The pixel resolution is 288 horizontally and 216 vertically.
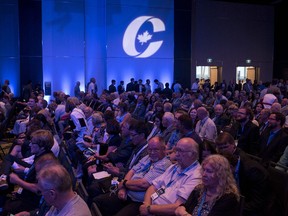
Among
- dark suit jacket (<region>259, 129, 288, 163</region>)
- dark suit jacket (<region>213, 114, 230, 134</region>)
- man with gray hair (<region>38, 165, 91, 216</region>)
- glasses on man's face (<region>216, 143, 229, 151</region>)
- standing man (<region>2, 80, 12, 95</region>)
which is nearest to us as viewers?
man with gray hair (<region>38, 165, 91, 216</region>)

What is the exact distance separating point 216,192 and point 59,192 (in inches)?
46.6

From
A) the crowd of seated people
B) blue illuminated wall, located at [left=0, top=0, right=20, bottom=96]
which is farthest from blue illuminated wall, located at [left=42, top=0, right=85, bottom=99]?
the crowd of seated people

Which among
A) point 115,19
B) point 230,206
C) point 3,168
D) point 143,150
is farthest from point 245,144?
point 115,19

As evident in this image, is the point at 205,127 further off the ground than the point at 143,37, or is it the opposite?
the point at 143,37

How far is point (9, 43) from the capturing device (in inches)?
620

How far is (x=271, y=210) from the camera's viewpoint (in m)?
3.36

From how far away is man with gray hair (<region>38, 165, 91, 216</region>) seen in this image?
2.35 meters

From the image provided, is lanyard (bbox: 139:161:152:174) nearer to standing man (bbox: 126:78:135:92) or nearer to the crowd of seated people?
the crowd of seated people

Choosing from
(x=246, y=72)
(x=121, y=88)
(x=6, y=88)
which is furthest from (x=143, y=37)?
(x=246, y=72)

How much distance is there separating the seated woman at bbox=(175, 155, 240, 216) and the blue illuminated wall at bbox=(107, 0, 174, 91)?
15092mm

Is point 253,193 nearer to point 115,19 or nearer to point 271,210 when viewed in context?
point 271,210

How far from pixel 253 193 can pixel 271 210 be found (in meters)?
0.26

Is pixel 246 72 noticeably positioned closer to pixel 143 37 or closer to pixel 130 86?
pixel 143 37

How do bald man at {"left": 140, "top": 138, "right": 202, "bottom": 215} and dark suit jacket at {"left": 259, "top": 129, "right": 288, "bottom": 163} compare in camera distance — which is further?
dark suit jacket at {"left": 259, "top": 129, "right": 288, "bottom": 163}
